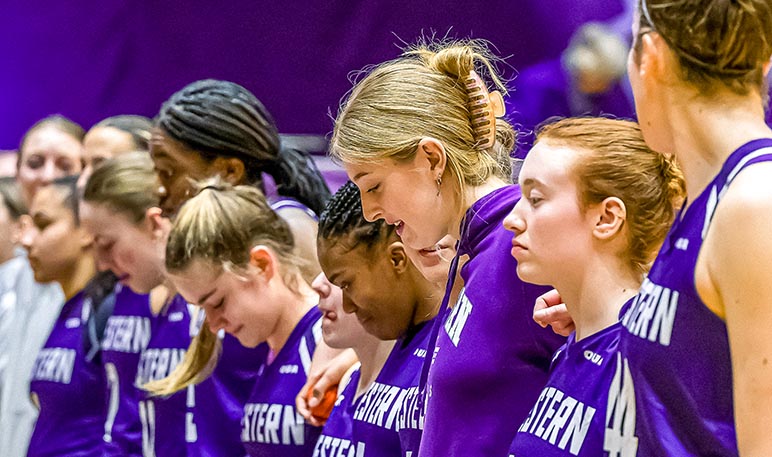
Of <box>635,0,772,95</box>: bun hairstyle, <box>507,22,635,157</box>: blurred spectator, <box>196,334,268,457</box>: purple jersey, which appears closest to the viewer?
<box>635,0,772,95</box>: bun hairstyle

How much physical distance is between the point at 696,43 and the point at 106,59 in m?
4.84

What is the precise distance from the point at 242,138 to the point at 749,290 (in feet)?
7.91

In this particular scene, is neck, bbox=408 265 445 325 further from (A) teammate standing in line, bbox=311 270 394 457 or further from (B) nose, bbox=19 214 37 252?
(B) nose, bbox=19 214 37 252

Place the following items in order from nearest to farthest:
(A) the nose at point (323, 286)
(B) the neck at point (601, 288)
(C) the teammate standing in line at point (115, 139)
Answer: (B) the neck at point (601, 288), (A) the nose at point (323, 286), (C) the teammate standing in line at point (115, 139)

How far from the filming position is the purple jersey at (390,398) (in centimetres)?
237

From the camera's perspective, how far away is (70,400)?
14.4 feet

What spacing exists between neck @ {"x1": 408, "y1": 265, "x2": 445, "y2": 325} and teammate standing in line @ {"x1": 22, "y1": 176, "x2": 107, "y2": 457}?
2182mm

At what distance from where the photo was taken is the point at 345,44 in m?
4.48

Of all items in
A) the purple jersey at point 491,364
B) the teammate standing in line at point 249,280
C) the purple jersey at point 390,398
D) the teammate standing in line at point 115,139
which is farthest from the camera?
the teammate standing in line at point 115,139

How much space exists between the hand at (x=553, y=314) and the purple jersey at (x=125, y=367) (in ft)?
7.38

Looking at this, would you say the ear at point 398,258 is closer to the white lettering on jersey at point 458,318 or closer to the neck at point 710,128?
the white lettering on jersey at point 458,318

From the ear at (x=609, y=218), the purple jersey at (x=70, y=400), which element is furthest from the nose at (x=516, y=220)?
the purple jersey at (x=70, y=400)

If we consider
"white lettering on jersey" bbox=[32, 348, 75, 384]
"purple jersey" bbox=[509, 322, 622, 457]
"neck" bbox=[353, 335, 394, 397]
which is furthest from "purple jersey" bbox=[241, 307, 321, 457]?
"white lettering on jersey" bbox=[32, 348, 75, 384]

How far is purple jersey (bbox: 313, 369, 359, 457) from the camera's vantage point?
2.53 meters
